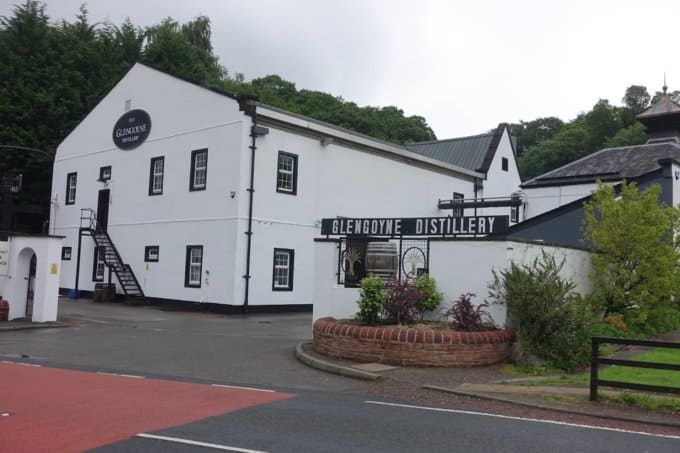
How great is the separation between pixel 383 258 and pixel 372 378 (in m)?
4.06

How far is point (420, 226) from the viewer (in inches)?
555

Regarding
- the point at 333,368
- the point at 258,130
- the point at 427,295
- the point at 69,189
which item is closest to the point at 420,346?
the point at 333,368

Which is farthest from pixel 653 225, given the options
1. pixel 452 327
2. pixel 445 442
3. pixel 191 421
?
pixel 191 421

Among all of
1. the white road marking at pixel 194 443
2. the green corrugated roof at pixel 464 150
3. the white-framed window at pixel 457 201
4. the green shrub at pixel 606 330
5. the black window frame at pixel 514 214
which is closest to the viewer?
the white road marking at pixel 194 443

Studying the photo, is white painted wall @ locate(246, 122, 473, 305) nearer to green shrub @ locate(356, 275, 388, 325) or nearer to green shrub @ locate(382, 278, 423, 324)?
green shrub @ locate(356, 275, 388, 325)

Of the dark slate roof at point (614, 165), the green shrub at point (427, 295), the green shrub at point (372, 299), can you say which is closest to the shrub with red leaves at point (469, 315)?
the green shrub at point (427, 295)

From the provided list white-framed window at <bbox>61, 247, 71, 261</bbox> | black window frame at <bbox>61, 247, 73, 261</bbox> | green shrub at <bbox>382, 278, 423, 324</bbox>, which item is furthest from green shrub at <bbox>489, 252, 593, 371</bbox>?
white-framed window at <bbox>61, 247, 71, 261</bbox>

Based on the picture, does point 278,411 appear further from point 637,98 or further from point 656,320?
point 637,98

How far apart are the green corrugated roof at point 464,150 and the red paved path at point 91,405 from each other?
103 ft

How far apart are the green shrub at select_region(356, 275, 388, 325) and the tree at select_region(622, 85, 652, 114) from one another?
58754 mm

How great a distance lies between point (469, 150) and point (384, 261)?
1116 inches

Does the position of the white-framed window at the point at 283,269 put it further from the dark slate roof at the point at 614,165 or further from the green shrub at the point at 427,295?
the dark slate roof at the point at 614,165

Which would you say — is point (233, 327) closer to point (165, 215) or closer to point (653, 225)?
point (165, 215)

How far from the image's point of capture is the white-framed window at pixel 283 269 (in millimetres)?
25781
